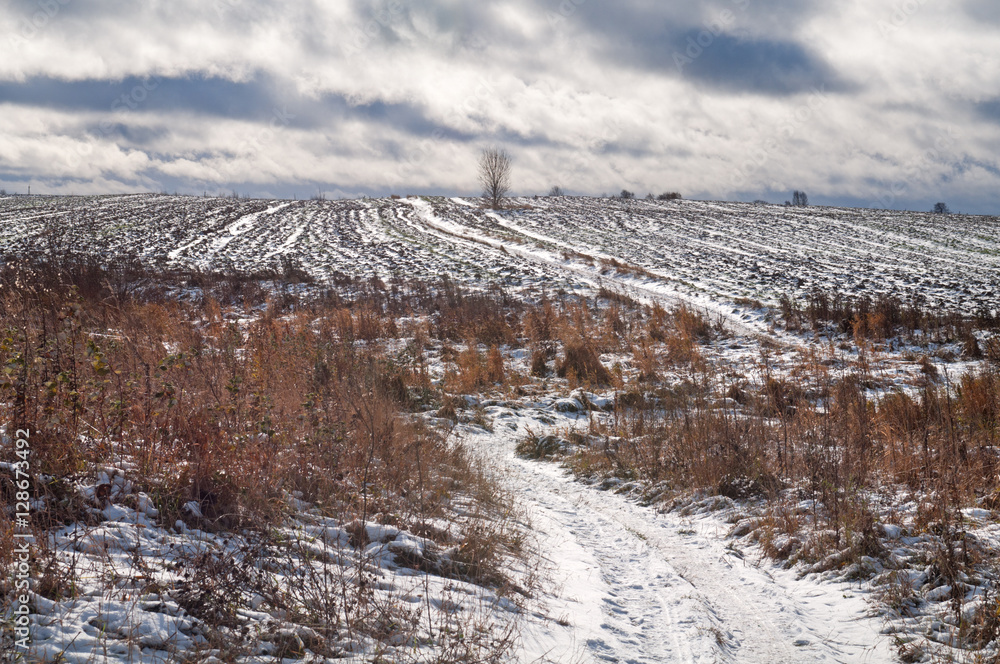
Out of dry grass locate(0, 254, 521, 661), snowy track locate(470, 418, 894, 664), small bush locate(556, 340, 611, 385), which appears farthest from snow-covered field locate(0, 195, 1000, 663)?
small bush locate(556, 340, 611, 385)

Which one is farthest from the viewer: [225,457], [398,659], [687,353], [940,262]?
[940,262]

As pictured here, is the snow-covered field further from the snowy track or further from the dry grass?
the dry grass

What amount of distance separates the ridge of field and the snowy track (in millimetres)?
9779

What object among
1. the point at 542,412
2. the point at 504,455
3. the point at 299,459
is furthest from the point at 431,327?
the point at 299,459

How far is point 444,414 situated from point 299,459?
4615 mm

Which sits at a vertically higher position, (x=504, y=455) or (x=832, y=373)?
(x=832, y=373)

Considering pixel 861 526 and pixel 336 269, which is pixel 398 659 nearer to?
pixel 861 526

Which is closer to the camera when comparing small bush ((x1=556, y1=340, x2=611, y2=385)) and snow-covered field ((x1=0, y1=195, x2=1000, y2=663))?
snow-covered field ((x1=0, y1=195, x2=1000, y2=663))

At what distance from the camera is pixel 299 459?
4.77 meters

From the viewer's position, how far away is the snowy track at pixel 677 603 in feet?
11.6
